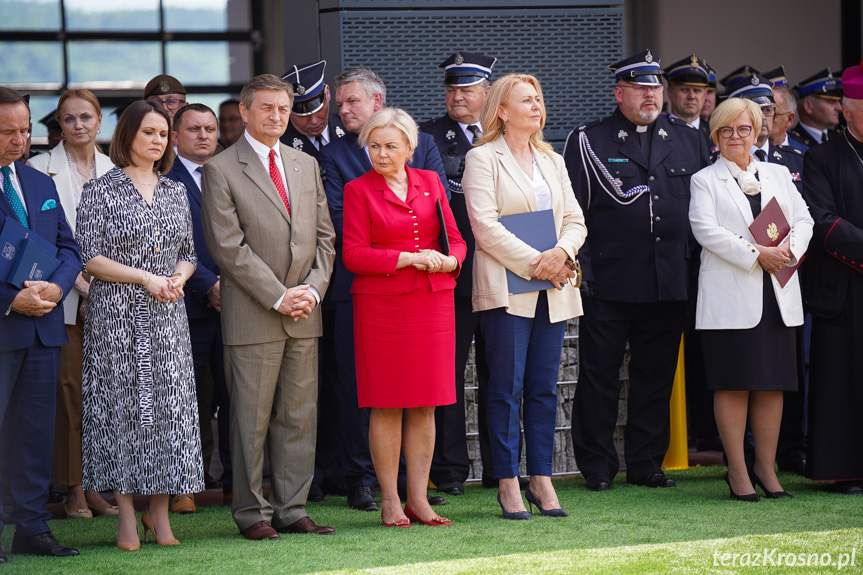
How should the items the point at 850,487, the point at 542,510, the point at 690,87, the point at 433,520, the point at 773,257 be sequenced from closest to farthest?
the point at 433,520 < the point at 542,510 < the point at 773,257 < the point at 850,487 < the point at 690,87

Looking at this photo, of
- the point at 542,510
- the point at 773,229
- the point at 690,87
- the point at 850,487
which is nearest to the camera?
the point at 542,510

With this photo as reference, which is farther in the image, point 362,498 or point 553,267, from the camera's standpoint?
point 362,498

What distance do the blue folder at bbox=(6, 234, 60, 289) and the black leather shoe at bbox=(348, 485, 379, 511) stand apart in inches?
66.3

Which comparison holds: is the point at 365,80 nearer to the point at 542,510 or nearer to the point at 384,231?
the point at 384,231

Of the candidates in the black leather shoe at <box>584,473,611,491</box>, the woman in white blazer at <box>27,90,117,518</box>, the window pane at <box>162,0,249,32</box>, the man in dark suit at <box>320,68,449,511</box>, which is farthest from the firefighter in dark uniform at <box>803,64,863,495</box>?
the window pane at <box>162,0,249,32</box>

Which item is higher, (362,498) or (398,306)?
(398,306)

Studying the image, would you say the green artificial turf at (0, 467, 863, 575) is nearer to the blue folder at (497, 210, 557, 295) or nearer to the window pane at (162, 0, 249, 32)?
the blue folder at (497, 210, 557, 295)

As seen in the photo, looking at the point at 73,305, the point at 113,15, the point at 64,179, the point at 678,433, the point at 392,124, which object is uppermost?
the point at 113,15

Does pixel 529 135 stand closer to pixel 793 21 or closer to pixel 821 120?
pixel 821 120

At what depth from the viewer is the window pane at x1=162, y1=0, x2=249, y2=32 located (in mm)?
11266

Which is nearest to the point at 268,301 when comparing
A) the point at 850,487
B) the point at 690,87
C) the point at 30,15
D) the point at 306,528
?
the point at 306,528

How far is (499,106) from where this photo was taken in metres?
4.71

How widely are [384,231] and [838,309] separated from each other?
2270 mm

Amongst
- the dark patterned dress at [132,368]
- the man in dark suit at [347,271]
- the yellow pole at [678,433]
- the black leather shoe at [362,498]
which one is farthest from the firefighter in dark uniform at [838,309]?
the dark patterned dress at [132,368]
